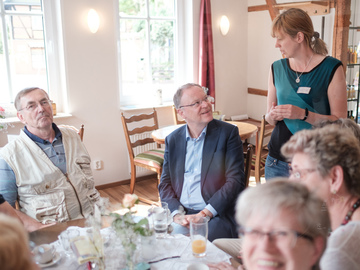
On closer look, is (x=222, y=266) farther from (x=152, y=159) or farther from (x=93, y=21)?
(x=93, y=21)

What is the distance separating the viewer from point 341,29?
3.90 meters

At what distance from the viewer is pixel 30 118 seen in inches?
93.0

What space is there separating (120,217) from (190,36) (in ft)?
12.5

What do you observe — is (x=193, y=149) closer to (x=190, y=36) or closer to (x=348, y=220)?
(x=348, y=220)

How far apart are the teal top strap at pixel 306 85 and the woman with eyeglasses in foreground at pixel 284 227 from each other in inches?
52.0

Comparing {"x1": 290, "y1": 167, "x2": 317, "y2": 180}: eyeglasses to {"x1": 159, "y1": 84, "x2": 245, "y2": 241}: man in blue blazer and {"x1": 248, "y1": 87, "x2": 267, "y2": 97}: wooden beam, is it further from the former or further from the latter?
{"x1": 248, "y1": 87, "x2": 267, "y2": 97}: wooden beam

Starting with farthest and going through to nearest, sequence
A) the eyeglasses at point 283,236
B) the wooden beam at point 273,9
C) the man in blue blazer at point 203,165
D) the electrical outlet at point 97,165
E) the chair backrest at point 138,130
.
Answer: the wooden beam at point 273,9 → the electrical outlet at point 97,165 → the chair backrest at point 138,130 → the man in blue blazer at point 203,165 → the eyeglasses at point 283,236

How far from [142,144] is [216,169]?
1.99m

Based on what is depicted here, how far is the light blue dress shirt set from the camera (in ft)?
7.70

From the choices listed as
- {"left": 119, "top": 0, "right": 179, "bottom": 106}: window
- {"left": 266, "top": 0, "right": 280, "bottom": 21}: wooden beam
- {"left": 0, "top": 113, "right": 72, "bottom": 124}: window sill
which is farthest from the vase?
{"left": 266, "top": 0, "right": 280, "bottom": 21}: wooden beam

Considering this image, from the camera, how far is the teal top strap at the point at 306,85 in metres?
2.14

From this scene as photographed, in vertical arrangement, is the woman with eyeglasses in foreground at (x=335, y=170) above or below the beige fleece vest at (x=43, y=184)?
above

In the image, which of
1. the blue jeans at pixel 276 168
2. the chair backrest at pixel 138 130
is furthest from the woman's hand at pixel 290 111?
the chair backrest at pixel 138 130

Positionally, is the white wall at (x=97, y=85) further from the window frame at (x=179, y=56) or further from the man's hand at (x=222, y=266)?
the man's hand at (x=222, y=266)
